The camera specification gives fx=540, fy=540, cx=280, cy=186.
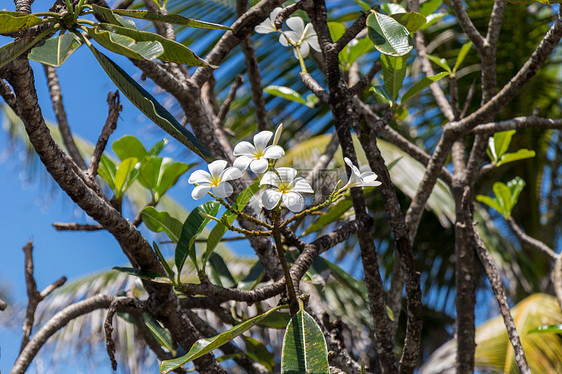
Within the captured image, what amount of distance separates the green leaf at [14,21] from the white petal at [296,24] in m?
0.46

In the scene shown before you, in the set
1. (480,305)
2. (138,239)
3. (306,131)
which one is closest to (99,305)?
(138,239)

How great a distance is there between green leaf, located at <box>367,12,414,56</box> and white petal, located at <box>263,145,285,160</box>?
182mm

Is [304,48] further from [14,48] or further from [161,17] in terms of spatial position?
[14,48]

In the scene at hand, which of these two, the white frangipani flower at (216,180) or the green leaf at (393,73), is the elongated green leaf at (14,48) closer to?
the white frangipani flower at (216,180)

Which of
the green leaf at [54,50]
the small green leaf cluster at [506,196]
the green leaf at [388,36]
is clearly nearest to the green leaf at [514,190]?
the small green leaf cluster at [506,196]

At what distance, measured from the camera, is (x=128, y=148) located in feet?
3.19

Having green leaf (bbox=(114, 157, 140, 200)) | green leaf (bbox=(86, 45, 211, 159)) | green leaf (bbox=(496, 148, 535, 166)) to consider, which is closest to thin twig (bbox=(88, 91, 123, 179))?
green leaf (bbox=(114, 157, 140, 200))

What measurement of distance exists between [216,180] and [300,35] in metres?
0.41

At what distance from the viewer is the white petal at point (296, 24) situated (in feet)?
2.83

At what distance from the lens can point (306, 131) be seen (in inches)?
151

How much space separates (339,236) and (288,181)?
0.25 meters

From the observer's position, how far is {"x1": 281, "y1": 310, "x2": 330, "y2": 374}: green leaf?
0.49 meters

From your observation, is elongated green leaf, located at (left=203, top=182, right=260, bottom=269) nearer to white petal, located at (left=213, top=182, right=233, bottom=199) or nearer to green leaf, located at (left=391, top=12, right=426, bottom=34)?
white petal, located at (left=213, top=182, right=233, bottom=199)

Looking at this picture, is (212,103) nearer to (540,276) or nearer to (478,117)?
(478,117)
